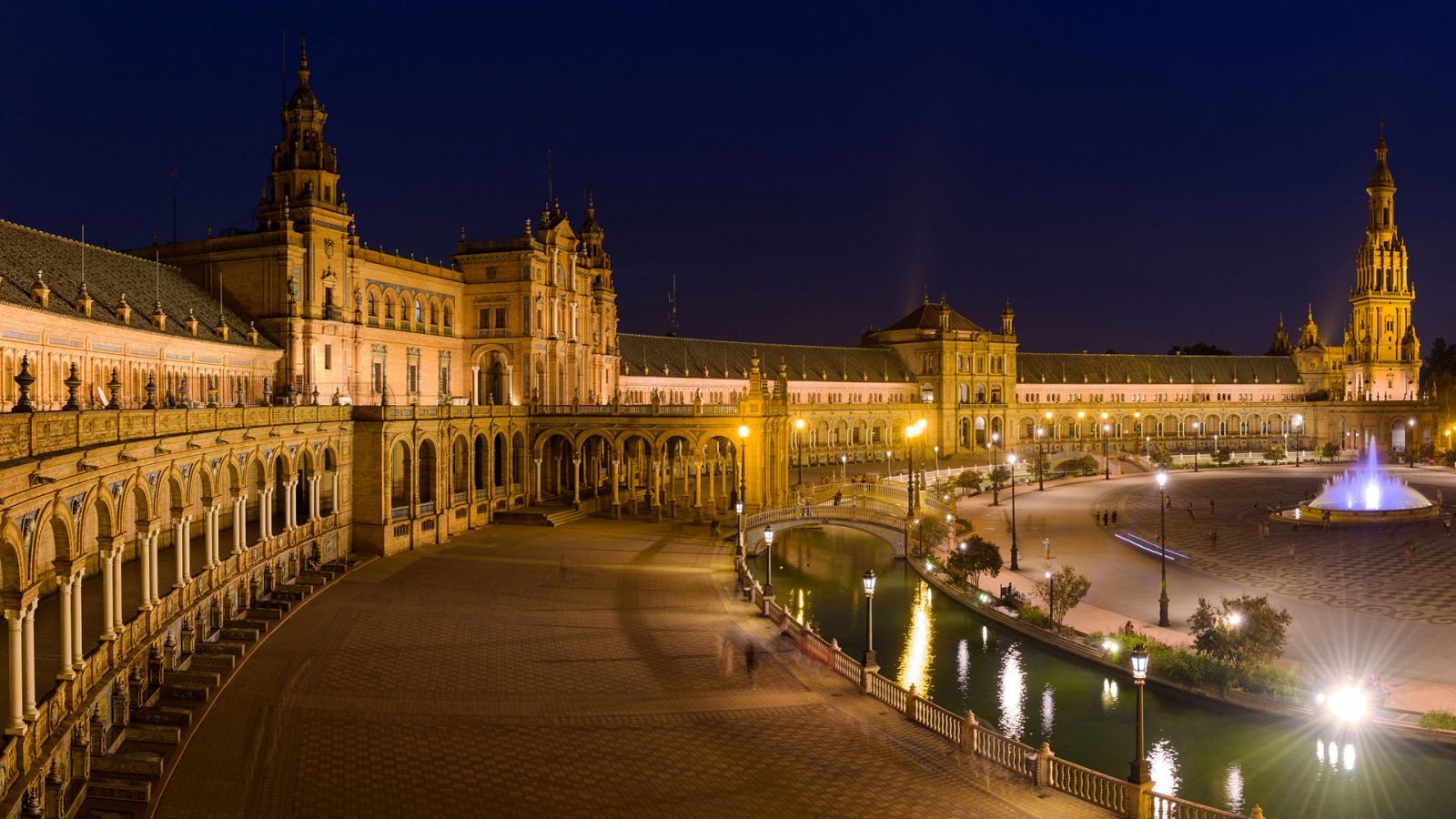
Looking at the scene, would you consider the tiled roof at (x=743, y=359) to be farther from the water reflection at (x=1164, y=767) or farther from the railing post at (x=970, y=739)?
the railing post at (x=970, y=739)

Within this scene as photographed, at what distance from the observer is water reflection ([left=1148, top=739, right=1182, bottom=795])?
24.8 metres

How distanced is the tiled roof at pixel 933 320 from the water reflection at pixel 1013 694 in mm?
87756

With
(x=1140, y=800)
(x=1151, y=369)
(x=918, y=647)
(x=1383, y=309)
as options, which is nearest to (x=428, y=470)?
(x=918, y=647)

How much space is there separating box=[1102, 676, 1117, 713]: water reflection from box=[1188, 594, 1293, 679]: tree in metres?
2.81

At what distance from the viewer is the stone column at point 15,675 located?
53.3ft

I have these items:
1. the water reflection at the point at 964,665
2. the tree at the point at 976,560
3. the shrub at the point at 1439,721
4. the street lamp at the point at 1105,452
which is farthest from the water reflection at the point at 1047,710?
the street lamp at the point at 1105,452

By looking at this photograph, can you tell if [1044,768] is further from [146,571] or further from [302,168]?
[302,168]

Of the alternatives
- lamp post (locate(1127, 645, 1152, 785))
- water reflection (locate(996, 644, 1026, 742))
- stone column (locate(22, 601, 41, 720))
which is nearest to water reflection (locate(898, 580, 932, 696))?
water reflection (locate(996, 644, 1026, 742))

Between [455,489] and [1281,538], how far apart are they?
46.2 m

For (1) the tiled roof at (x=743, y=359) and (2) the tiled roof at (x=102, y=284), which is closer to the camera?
(2) the tiled roof at (x=102, y=284)

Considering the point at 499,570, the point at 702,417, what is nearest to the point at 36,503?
the point at 499,570

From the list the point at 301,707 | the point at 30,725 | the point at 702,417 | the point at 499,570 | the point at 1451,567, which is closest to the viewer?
the point at 30,725

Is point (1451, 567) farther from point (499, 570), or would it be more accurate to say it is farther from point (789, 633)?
point (499, 570)

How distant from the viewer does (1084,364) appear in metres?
136
